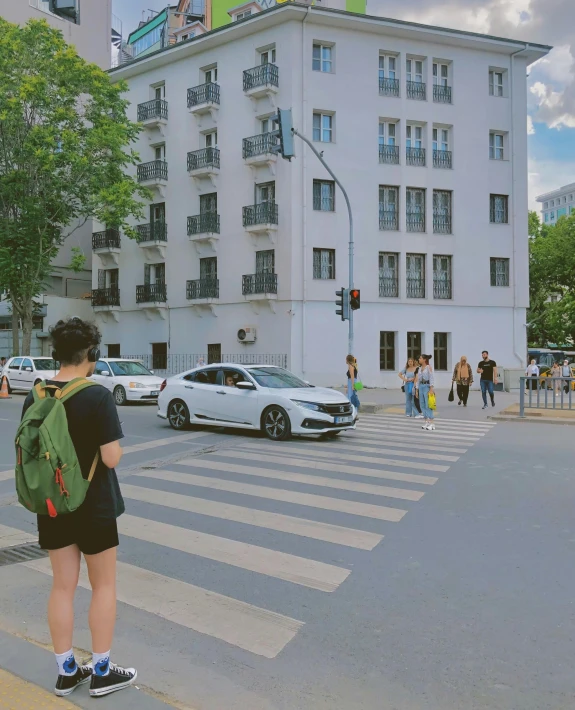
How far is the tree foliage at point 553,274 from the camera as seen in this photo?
5016 cm

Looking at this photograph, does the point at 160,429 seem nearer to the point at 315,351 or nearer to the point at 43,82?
the point at 315,351

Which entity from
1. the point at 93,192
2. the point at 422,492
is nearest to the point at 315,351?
the point at 93,192

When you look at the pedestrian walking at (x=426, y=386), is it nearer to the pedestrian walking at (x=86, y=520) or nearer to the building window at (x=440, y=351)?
the pedestrian walking at (x=86, y=520)

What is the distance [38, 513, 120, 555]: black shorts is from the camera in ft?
10.5

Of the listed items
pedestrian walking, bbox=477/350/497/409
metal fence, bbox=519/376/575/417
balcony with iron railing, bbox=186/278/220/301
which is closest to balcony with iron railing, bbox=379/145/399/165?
balcony with iron railing, bbox=186/278/220/301

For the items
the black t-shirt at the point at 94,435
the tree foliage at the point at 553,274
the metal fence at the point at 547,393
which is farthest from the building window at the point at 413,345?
the black t-shirt at the point at 94,435

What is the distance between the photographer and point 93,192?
3006cm

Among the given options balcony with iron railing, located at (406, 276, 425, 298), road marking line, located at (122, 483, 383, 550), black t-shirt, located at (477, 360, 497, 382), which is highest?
balcony with iron railing, located at (406, 276, 425, 298)

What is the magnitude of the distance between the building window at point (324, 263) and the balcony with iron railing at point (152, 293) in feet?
27.7

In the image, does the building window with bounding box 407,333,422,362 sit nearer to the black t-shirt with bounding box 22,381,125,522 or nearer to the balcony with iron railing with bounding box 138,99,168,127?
the balcony with iron railing with bounding box 138,99,168,127

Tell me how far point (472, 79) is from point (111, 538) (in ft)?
111

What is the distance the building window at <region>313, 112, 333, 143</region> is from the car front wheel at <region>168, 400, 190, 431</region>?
1949cm

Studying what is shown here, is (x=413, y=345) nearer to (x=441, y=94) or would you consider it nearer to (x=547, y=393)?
(x=441, y=94)

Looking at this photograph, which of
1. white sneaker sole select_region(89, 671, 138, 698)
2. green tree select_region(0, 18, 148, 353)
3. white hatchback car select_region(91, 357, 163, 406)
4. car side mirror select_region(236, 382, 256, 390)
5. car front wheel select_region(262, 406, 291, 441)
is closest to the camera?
white sneaker sole select_region(89, 671, 138, 698)
